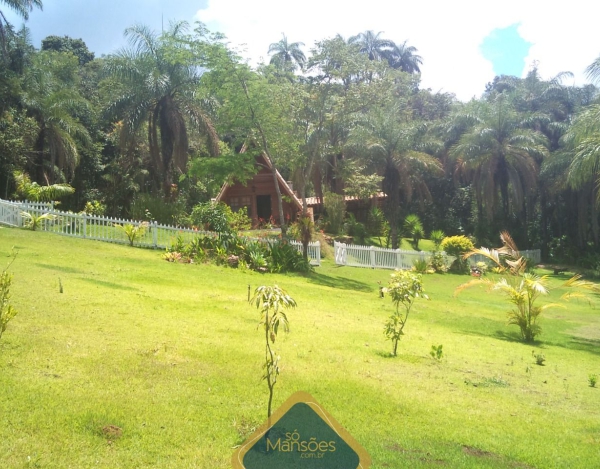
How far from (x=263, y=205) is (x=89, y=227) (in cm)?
1572

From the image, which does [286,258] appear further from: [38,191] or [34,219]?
[38,191]

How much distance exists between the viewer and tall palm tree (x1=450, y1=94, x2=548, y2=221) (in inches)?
1348

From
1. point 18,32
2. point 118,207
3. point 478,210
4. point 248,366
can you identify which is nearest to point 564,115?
point 478,210

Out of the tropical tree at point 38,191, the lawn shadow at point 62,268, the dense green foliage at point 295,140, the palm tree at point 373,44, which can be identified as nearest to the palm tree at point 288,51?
the palm tree at point 373,44

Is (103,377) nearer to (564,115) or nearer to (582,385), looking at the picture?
(582,385)

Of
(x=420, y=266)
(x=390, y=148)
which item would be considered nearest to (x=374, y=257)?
(x=420, y=266)

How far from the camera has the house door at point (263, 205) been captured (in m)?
34.0

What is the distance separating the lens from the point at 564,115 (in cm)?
3972

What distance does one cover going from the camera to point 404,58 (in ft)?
195

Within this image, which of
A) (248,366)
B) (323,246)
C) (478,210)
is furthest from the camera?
(478,210)

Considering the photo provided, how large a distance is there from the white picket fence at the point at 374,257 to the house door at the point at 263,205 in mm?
9843

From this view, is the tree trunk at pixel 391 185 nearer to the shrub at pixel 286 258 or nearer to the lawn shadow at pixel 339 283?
the lawn shadow at pixel 339 283

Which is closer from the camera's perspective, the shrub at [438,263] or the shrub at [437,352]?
the shrub at [437,352]

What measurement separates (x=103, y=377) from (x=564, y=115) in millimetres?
40475
